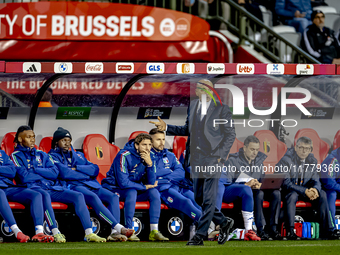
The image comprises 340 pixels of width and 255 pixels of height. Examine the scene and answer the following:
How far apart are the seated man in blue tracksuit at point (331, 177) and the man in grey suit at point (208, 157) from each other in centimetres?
103

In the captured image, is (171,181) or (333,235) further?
(171,181)

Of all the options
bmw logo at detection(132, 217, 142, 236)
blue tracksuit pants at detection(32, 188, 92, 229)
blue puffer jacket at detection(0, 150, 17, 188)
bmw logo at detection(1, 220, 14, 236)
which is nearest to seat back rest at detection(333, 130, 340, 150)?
bmw logo at detection(132, 217, 142, 236)

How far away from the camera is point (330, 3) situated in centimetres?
1343

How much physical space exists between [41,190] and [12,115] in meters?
1.26

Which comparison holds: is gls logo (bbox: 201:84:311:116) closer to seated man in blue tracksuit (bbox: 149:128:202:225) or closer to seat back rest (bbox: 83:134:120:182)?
seated man in blue tracksuit (bbox: 149:128:202:225)

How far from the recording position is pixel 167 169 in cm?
677

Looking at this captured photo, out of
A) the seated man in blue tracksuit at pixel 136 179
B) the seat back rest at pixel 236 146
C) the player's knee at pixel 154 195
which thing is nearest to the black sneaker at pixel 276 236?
the seat back rest at pixel 236 146

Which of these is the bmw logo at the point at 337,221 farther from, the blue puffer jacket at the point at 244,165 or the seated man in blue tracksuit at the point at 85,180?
the seated man in blue tracksuit at the point at 85,180

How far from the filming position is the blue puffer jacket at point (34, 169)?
6.29 meters

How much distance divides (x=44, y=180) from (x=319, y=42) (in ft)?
19.1

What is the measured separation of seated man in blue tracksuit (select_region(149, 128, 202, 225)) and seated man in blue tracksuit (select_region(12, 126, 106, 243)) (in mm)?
813

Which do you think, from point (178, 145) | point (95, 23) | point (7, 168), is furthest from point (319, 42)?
point (7, 168)

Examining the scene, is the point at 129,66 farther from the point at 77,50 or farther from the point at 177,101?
the point at 77,50

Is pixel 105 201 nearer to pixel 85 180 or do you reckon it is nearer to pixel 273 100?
pixel 85 180
